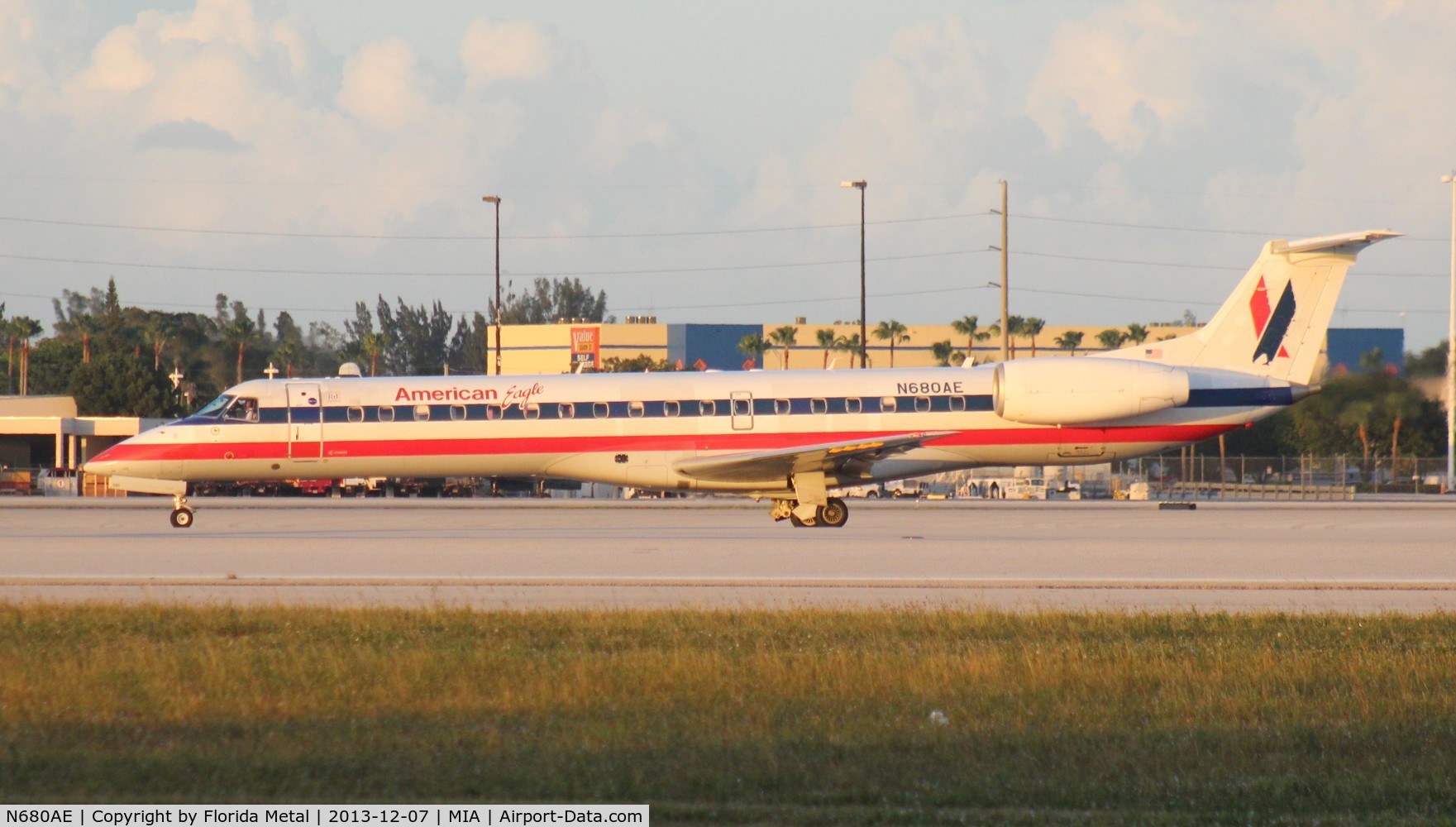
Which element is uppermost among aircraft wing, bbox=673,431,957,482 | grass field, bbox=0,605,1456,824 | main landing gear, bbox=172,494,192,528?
aircraft wing, bbox=673,431,957,482

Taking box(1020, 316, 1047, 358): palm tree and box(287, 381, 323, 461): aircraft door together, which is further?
box(1020, 316, 1047, 358): palm tree

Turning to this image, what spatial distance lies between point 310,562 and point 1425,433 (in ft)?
88.6

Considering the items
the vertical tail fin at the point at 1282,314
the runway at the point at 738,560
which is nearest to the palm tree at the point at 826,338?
the runway at the point at 738,560

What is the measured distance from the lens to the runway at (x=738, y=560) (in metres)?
15.1

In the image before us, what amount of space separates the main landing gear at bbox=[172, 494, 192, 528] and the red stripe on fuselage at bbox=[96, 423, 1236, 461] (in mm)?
911

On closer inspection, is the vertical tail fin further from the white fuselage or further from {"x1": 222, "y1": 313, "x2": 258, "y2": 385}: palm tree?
{"x1": 222, "y1": 313, "x2": 258, "y2": 385}: palm tree

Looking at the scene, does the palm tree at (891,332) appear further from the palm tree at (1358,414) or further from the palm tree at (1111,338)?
the palm tree at (1358,414)

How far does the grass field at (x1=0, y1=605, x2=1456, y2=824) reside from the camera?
277 inches

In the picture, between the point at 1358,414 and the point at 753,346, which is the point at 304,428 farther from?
the point at 753,346

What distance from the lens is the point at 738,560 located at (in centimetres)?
1914

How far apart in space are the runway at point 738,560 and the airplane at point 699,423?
116 cm

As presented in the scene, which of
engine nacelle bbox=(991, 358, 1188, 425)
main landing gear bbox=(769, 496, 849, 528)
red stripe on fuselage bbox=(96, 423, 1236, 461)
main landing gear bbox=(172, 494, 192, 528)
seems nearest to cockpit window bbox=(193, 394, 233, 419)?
red stripe on fuselage bbox=(96, 423, 1236, 461)

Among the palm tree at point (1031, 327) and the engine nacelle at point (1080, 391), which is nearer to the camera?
the engine nacelle at point (1080, 391)

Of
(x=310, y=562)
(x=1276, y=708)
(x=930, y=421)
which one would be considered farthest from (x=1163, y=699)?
(x=930, y=421)
